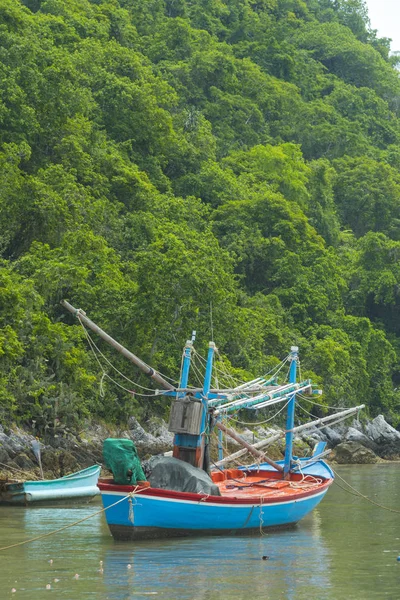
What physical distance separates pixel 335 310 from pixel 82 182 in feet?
59.4

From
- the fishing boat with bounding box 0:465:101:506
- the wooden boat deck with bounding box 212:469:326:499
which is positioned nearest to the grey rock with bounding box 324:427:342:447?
the fishing boat with bounding box 0:465:101:506

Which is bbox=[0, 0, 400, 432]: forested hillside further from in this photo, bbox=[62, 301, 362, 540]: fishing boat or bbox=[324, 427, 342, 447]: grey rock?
bbox=[62, 301, 362, 540]: fishing boat

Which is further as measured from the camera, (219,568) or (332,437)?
(332,437)

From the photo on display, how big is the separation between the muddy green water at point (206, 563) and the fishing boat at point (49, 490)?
1.51 m

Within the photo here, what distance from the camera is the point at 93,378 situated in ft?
121

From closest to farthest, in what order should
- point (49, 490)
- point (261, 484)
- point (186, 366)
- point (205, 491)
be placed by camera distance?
point (205, 491), point (186, 366), point (261, 484), point (49, 490)

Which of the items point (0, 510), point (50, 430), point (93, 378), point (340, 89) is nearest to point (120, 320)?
point (93, 378)

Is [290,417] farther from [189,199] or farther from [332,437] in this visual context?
[189,199]

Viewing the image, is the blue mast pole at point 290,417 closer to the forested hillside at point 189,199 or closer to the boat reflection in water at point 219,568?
the boat reflection in water at point 219,568

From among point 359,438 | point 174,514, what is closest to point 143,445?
point 359,438

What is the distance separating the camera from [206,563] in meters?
18.2

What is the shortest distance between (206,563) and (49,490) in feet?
33.9

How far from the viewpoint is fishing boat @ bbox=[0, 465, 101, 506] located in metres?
27.1

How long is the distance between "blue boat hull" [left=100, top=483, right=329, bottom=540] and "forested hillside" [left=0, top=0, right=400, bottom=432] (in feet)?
41.7
